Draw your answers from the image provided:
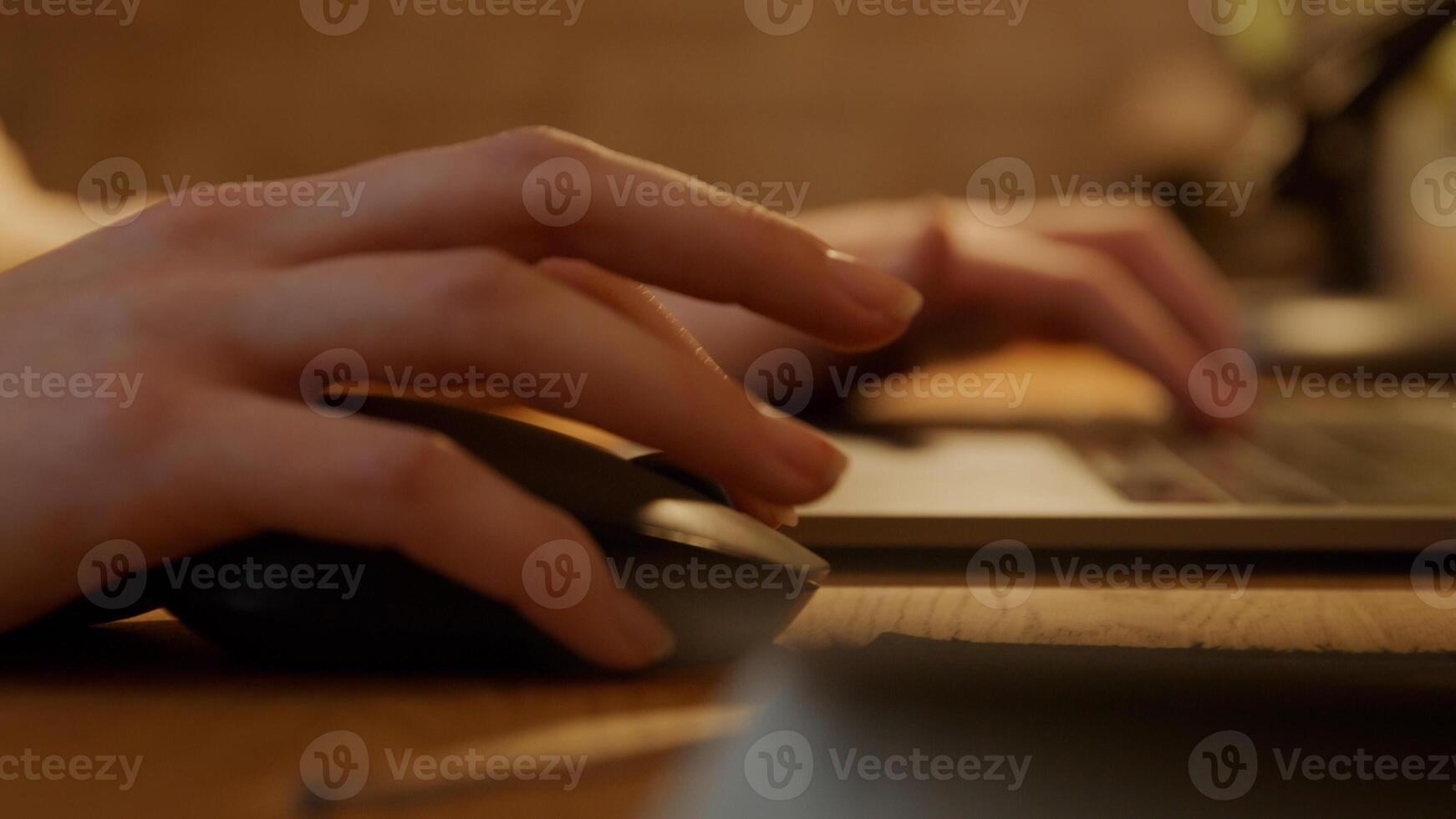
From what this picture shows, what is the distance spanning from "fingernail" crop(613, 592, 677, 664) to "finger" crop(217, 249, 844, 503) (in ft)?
0.19

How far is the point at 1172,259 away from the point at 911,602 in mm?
597

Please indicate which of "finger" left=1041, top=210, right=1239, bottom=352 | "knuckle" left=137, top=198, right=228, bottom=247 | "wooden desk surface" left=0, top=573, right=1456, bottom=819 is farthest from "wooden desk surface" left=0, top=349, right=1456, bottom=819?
"finger" left=1041, top=210, right=1239, bottom=352

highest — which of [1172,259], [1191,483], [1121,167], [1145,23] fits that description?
[1145,23]

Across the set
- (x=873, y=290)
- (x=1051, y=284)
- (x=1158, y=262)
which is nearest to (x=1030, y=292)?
(x=1051, y=284)

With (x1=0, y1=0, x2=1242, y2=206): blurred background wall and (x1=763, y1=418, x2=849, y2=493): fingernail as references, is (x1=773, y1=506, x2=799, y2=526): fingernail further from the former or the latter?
(x1=0, y1=0, x2=1242, y2=206): blurred background wall

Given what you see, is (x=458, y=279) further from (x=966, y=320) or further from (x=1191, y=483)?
(x=966, y=320)

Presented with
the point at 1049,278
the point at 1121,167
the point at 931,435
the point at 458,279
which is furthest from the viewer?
the point at 1121,167

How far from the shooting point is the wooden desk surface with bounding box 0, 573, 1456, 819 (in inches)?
9.5

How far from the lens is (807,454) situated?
0.36m

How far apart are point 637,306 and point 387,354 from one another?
93 millimetres

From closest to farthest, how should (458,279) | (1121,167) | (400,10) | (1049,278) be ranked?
1. (458,279)
2. (1049,278)
3. (1121,167)
4. (400,10)

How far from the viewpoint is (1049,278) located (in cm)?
80

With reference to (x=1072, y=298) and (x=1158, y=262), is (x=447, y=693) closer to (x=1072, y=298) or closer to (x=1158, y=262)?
(x=1072, y=298)

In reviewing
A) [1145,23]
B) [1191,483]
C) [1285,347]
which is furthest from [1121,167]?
[1191,483]
